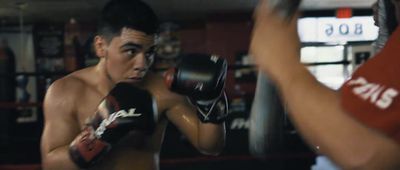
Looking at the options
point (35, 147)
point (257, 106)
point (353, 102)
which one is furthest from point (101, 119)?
point (35, 147)

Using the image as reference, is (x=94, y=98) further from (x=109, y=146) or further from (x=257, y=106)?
(x=257, y=106)

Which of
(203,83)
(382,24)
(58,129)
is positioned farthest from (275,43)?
(58,129)

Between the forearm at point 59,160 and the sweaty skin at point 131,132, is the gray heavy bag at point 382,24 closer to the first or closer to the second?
the sweaty skin at point 131,132

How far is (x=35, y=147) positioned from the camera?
4891 mm

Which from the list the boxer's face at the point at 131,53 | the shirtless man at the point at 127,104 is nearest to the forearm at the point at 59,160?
the shirtless man at the point at 127,104

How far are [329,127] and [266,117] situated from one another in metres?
0.12

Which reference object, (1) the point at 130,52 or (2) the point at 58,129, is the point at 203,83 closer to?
(1) the point at 130,52

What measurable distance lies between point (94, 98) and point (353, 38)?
544 centimetres

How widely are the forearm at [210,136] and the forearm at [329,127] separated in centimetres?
85

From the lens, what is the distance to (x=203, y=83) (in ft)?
4.19

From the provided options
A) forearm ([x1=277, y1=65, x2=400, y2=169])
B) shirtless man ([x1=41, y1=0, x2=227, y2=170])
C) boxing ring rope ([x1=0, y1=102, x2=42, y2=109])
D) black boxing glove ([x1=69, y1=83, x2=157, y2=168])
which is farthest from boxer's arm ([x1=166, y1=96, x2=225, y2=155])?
boxing ring rope ([x1=0, y1=102, x2=42, y2=109])

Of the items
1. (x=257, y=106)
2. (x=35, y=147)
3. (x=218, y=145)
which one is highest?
(x=257, y=106)

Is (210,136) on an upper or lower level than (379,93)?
lower

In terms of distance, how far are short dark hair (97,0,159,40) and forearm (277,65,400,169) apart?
0.91m
